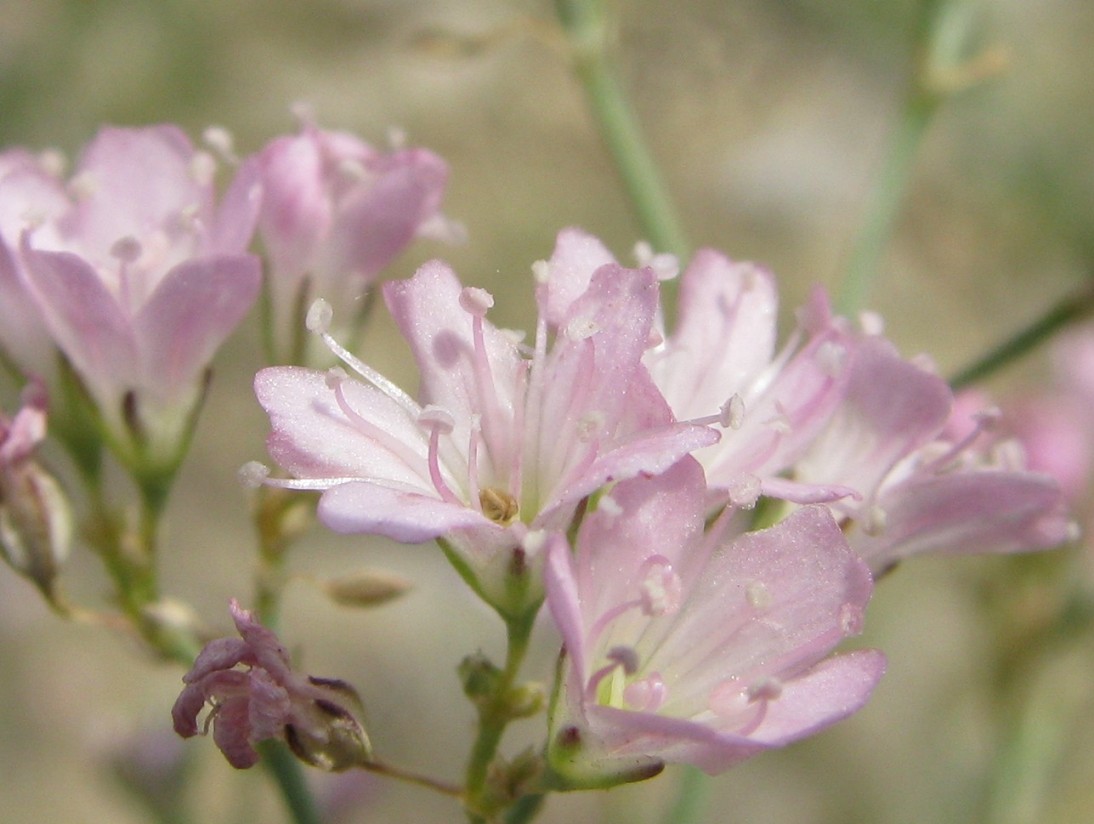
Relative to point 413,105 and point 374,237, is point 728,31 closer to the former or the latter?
point 374,237

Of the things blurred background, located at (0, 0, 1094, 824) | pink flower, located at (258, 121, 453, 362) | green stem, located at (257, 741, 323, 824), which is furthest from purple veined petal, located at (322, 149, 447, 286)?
blurred background, located at (0, 0, 1094, 824)

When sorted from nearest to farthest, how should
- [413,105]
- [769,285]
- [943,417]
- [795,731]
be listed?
[795,731], [943,417], [769,285], [413,105]

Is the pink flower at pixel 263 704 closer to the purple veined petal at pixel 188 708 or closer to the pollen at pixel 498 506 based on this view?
the purple veined petal at pixel 188 708

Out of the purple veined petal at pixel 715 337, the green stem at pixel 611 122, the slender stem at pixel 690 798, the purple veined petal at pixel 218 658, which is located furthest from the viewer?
the green stem at pixel 611 122

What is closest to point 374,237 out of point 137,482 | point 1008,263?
point 137,482

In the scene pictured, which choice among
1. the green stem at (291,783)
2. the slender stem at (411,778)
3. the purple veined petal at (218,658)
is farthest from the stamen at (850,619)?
the green stem at (291,783)

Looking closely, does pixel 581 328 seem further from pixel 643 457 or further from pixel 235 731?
pixel 235 731
